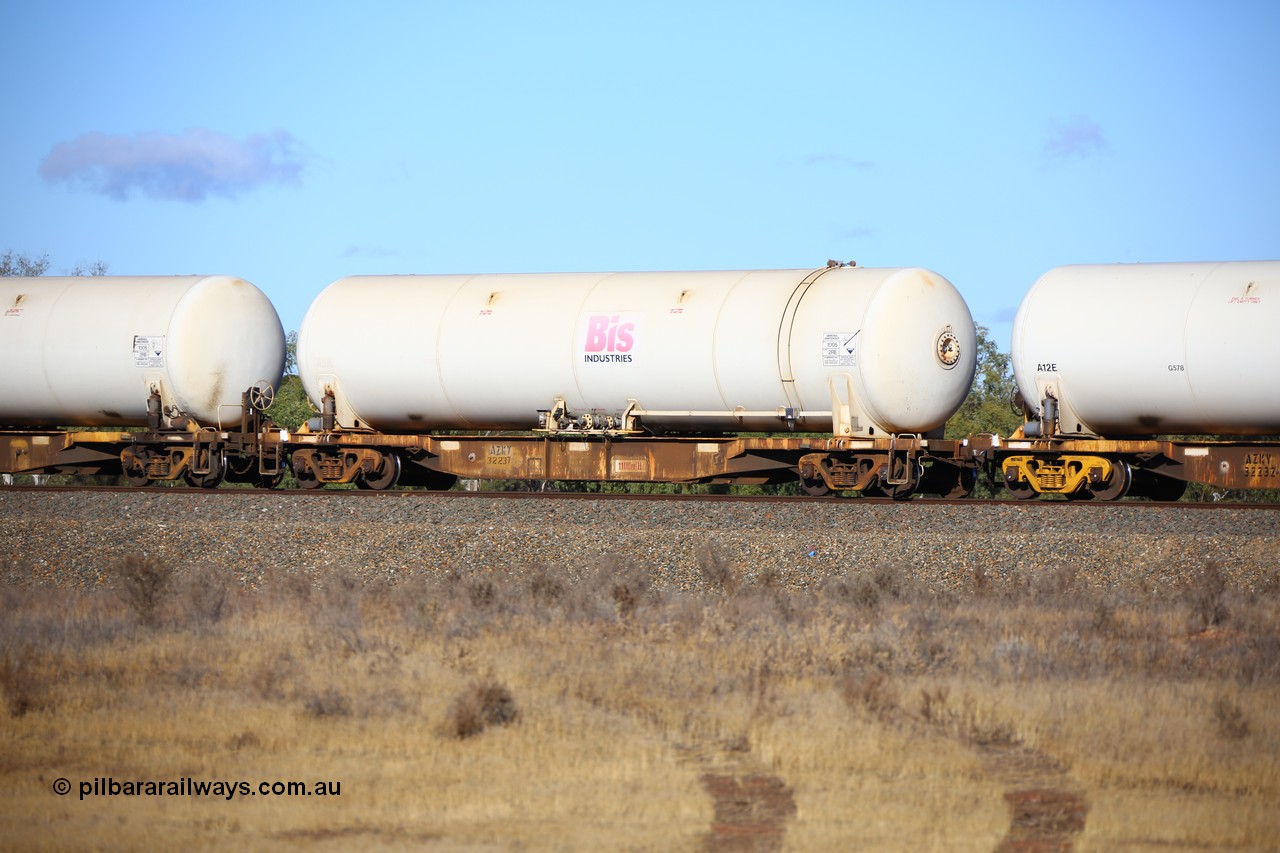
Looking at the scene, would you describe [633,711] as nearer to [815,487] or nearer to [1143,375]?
[815,487]

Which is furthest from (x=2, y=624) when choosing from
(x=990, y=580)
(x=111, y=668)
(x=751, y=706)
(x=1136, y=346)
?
(x=1136, y=346)

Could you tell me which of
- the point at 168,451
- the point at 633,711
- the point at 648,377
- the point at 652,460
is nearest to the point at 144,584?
the point at 633,711

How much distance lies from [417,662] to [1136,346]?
11849 mm

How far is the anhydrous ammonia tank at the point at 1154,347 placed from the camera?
17.9 metres

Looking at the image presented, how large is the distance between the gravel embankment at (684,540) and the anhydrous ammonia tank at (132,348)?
4.94m

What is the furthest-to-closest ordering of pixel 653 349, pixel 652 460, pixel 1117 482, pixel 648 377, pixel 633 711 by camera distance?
pixel 652 460 < pixel 648 377 < pixel 653 349 < pixel 1117 482 < pixel 633 711

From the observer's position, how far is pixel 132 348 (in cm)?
2152

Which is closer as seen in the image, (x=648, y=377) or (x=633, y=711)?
(x=633, y=711)

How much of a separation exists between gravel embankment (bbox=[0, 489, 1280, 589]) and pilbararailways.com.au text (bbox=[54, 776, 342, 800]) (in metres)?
6.25

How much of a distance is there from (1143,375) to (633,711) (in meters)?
11.8

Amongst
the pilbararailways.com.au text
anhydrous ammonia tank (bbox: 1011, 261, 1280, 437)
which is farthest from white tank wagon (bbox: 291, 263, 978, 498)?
the pilbararailways.com.au text

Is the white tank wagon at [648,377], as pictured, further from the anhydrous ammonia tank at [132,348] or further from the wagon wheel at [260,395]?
the anhydrous ammonia tank at [132,348]

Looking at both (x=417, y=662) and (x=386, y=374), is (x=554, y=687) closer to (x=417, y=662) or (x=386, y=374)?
(x=417, y=662)

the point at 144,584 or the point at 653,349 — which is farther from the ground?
the point at 653,349
